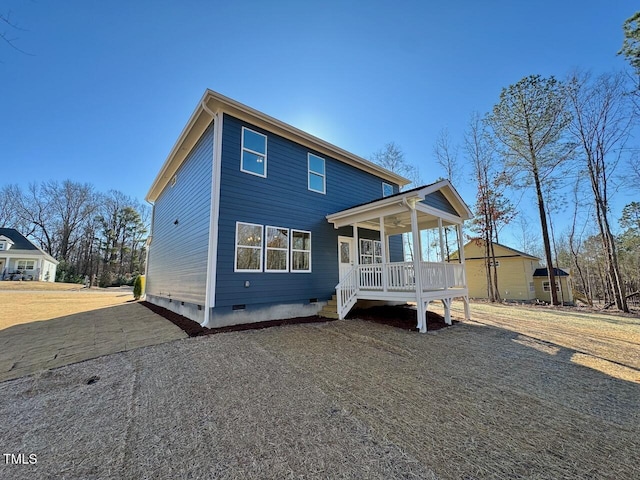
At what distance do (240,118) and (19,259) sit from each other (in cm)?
3312

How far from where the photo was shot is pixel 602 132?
42.6 feet

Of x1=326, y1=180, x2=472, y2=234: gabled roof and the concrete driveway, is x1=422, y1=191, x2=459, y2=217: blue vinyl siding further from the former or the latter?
the concrete driveway

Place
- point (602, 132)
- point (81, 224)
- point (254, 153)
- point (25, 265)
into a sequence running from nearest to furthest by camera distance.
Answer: point (254, 153) < point (602, 132) < point (25, 265) < point (81, 224)

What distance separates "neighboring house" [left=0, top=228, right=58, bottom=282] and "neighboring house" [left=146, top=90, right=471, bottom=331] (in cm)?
2641

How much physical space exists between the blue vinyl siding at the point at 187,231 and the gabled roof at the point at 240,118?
33 centimetres

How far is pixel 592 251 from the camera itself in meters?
22.2

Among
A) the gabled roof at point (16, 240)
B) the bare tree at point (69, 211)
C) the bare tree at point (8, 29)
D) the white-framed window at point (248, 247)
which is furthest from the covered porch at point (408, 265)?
the bare tree at point (69, 211)

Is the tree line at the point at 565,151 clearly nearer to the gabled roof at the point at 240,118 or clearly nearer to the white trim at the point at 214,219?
the gabled roof at the point at 240,118

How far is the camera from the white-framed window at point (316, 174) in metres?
9.36

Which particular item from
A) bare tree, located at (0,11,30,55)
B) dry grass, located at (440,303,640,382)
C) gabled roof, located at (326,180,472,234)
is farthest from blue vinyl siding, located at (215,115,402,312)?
dry grass, located at (440,303,640,382)

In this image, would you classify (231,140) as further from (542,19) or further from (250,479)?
(542,19)

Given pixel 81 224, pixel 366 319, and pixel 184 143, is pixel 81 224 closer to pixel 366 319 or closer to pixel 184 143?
pixel 184 143

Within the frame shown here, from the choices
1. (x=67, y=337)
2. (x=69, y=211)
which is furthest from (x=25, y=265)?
(x=67, y=337)

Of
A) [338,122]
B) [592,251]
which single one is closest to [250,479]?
[338,122]
